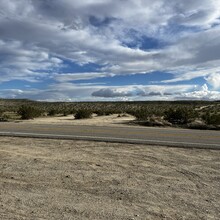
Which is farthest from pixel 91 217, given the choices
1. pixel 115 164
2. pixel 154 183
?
pixel 115 164

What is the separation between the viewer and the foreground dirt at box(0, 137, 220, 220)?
6.73 metres

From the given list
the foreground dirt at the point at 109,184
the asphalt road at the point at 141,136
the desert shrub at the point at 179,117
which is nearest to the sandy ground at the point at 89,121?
the desert shrub at the point at 179,117

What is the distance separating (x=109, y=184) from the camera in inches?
342

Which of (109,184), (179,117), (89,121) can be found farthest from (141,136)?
(89,121)

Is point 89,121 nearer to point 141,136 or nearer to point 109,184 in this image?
point 141,136

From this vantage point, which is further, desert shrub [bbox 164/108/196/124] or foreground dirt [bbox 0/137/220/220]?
desert shrub [bbox 164/108/196/124]

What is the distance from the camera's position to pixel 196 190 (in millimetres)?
8242

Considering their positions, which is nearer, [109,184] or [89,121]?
[109,184]

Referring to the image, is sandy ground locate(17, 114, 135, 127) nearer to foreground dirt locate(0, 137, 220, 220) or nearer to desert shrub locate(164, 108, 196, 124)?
desert shrub locate(164, 108, 196, 124)

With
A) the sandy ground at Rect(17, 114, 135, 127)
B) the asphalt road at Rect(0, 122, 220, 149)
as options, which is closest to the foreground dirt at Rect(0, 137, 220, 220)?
the asphalt road at Rect(0, 122, 220, 149)

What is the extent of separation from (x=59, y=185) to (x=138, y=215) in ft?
8.62

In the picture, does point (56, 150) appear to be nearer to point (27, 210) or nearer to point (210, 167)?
point (210, 167)

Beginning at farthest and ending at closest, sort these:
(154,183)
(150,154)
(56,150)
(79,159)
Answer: (56,150) → (150,154) → (79,159) → (154,183)

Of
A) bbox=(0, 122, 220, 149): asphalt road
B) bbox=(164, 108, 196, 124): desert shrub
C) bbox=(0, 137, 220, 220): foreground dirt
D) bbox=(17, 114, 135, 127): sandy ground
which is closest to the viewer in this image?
bbox=(0, 137, 220, 220): foreground dirt
